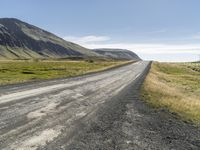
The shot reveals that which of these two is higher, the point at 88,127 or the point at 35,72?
the point at 88,127

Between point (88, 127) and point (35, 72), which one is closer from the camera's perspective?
point (88, 127)

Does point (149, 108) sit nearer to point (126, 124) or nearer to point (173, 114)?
point (173, 114)

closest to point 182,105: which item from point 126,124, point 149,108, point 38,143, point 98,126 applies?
point 149,108

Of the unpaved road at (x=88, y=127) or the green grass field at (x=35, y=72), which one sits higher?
the unpaved road at (x=88, y=127)

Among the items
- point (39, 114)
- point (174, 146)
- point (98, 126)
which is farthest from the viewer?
point (39, 114)

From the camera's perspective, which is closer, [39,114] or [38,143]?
[38,143]

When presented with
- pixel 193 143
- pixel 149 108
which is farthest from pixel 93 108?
pixel 193 143

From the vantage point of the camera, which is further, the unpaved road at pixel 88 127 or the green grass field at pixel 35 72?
the green grass field at pixel 35 72

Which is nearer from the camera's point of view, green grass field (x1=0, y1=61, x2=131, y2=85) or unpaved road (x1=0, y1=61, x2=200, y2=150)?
unpaved road (x1=0, y1=61, x2=200, y2=150)

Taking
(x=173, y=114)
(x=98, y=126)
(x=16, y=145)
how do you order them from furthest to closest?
(x=173, y=114) < (x=98, y=126) < (x=16, y=145)

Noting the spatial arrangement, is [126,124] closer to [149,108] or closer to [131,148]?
[131,148]

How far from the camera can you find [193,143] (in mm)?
10719

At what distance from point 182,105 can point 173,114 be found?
278 cm

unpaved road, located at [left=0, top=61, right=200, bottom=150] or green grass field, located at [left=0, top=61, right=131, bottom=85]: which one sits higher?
unpaved road, located at [left=0, top=61, right=200, bottom=150]
